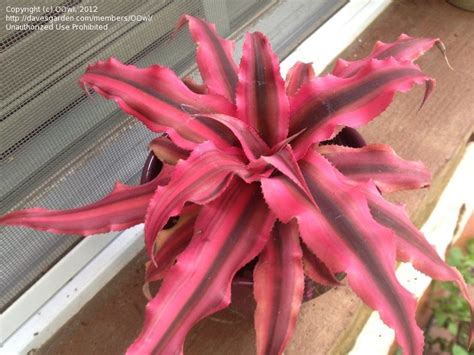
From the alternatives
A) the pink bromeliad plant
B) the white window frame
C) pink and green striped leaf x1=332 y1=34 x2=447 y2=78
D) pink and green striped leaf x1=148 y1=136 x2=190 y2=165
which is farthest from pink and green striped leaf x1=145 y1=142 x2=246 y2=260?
the white window frame

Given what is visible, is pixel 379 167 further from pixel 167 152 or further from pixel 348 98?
pixel 167 152

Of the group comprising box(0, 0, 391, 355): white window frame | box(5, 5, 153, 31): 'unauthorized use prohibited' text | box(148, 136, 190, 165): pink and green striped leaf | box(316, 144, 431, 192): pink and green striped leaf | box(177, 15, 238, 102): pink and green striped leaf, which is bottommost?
box(0, 0, 391, 355): white window frame

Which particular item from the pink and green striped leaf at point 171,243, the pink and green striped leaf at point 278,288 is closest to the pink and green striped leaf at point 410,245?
the pink and green striped leaf at point 278,288

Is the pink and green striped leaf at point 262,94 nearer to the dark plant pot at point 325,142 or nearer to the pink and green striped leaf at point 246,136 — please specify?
the pink and green striped leaf at point 246,136

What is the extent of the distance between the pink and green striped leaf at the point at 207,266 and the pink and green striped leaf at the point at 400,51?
0.72 ft

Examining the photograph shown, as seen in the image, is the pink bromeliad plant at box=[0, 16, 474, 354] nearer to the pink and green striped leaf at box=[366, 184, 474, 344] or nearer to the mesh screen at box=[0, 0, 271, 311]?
the pink and green striped leaf at box=[366, 184, 474, 344]

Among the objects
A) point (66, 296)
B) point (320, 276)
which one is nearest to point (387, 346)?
point (320, 276)

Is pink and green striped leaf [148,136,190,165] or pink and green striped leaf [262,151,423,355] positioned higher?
pink and green striped leaf [148,136,190,165]

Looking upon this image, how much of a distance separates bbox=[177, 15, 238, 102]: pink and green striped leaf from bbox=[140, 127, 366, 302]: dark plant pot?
15cm

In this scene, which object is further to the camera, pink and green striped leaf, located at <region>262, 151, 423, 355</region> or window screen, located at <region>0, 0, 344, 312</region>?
window screen, located at <region>0, 0, 344, 312</region>

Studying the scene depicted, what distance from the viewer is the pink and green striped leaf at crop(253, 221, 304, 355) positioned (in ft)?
1.98

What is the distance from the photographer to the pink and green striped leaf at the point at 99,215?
2.16 feet

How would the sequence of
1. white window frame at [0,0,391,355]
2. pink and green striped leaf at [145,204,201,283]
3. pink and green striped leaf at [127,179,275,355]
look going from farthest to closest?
white window frame at [0,0,391,355]
pink and green striped leaf at [145,204,201,283]
pink and green striped leaf at [127,179,275,355]

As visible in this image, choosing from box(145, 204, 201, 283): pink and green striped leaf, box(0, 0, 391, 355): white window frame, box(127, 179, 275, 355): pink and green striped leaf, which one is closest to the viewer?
box(127, 179, 275, 355): pink and green striped leaf
